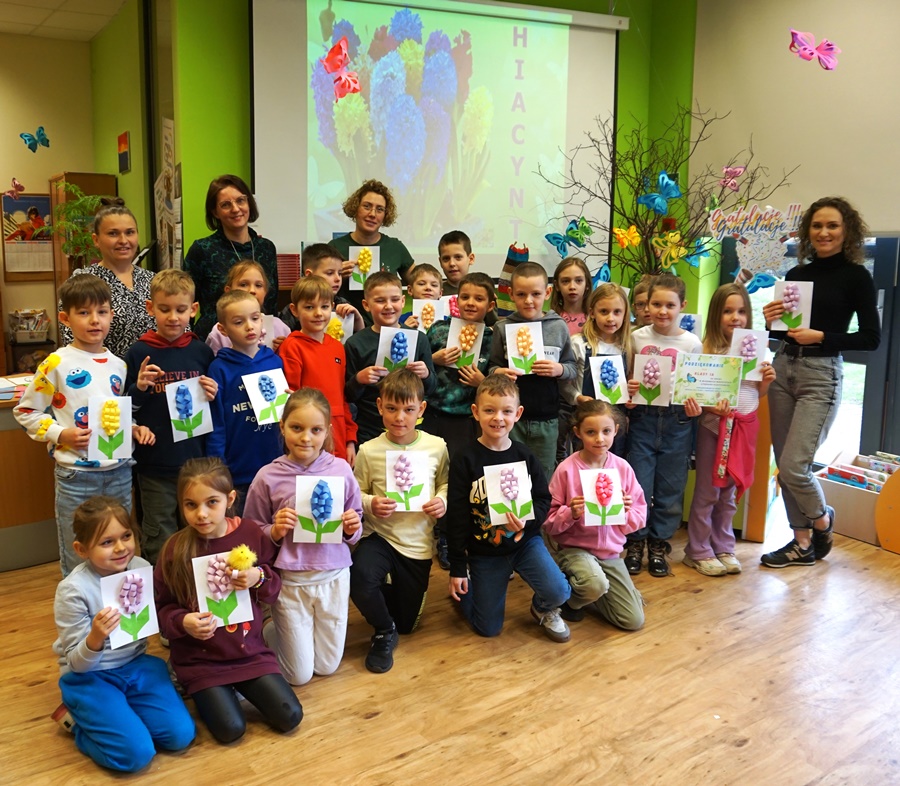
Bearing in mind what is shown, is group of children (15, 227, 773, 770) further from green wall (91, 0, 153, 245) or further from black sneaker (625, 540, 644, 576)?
green wall (91, 0, 153, 245)

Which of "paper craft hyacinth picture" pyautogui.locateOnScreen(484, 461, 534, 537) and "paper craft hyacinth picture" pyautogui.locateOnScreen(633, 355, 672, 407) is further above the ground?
"paper craft hyacinth picture" pyautogui.locateOnScreen(633, 355, 672, 407)

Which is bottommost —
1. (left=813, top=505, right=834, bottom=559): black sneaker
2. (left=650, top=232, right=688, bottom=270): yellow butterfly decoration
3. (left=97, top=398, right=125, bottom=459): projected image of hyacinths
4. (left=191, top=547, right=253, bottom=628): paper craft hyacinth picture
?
(left=813, top=505, right=834, bottom=559): black sneaker

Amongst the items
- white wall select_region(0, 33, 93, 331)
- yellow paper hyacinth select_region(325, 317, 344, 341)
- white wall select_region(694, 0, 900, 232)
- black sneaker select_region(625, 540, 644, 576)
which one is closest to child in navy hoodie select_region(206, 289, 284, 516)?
yellow paper hyacinth select_region(325, 317, 344, 341)

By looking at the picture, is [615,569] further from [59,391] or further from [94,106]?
[94,106]

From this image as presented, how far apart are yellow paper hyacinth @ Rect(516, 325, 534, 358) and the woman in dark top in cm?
109

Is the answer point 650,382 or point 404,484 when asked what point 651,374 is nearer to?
point 650,382

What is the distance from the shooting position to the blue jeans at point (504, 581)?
314cm

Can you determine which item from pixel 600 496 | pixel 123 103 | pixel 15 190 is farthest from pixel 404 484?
pixel 15 190

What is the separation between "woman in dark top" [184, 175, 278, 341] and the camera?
11.6ft

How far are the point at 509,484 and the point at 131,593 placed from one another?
1311 mm

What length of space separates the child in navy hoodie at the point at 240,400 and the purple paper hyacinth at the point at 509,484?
0.84m

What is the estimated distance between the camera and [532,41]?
5.39 meters

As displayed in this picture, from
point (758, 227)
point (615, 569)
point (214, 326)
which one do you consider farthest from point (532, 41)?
point (615, 569)

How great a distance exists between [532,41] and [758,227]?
1.94 metres
